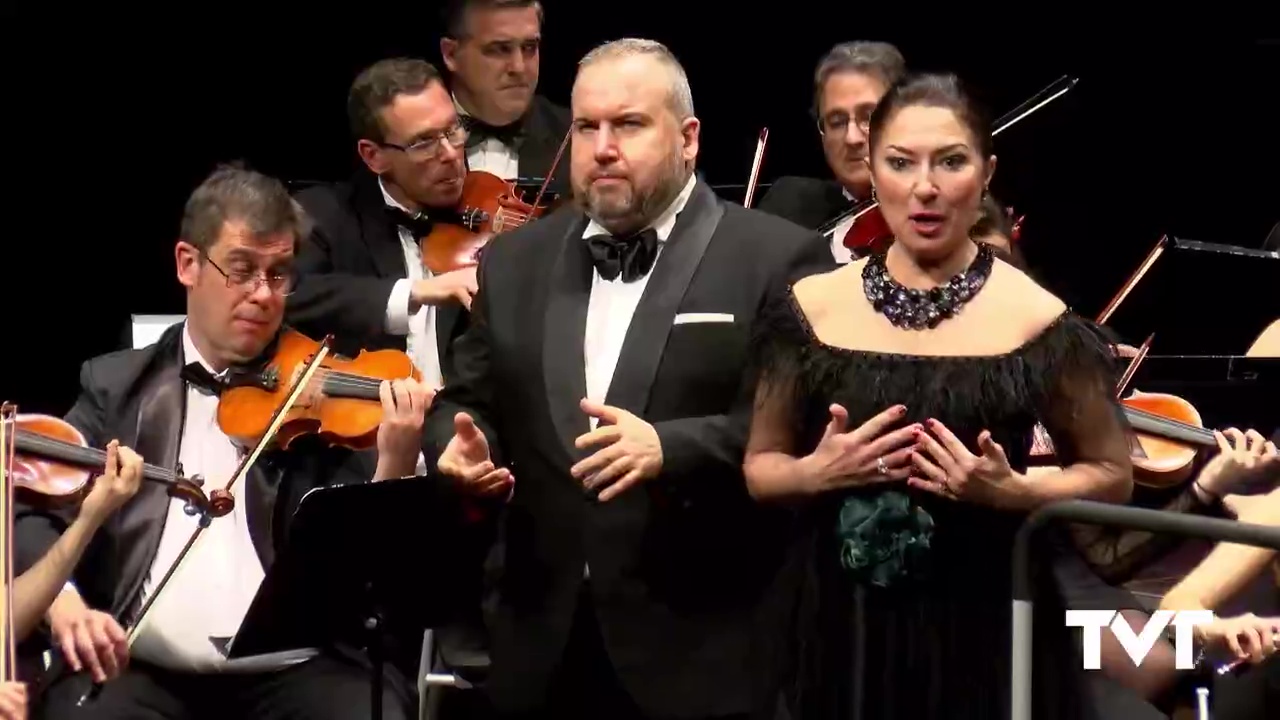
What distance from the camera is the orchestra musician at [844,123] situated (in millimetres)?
3709

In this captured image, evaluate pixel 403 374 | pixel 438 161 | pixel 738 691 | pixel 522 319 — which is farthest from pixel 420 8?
pixel 738 691

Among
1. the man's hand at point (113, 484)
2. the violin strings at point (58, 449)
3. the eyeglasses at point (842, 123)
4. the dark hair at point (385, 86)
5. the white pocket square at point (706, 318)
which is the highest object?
the dark hair at point (385, 86)

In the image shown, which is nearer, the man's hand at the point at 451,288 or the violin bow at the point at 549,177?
the man's hand at the point at 451,288

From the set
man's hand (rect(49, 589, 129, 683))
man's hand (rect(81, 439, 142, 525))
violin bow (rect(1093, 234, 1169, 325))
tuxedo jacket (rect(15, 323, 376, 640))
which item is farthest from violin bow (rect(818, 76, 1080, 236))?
man's hand (rect(49, 589, 129, 683))

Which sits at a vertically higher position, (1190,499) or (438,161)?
(438,161)

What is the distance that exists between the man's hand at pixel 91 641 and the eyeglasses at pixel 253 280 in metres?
0.59

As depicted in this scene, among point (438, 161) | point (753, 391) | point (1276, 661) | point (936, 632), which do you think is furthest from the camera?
point (438, 161)

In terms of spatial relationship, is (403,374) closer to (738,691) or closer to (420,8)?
(738,691)

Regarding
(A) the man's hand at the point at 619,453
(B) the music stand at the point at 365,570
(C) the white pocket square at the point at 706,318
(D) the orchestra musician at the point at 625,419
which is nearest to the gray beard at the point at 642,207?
(D) the orchestra musician at the point at 625,419

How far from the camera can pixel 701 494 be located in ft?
9.17

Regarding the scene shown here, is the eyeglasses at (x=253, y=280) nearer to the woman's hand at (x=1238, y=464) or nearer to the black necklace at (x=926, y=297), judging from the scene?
the black necklace at (x=926, y=297)

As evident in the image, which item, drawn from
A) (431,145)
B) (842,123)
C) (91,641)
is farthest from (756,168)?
(91,641)

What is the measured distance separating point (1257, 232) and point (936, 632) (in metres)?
2.45

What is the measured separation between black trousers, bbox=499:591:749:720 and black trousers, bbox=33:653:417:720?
0.47 m
